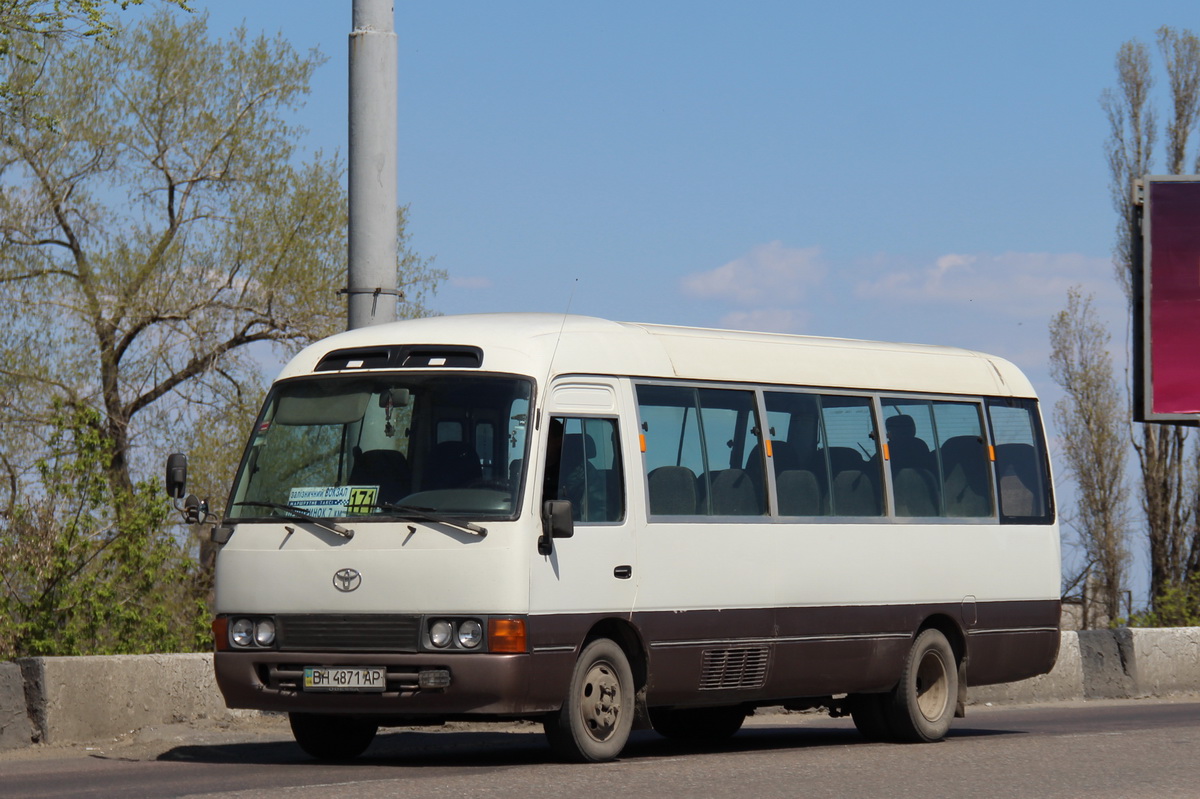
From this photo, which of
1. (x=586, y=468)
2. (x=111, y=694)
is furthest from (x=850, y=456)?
(x=111, y=694)

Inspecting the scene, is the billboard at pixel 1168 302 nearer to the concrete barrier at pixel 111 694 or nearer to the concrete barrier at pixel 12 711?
the concrete barrier at pixel 111 694

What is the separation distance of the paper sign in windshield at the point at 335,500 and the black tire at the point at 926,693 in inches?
189

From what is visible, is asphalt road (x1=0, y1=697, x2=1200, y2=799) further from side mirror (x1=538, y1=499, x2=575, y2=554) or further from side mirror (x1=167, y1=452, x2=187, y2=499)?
side mirror (x1=167, y1=452, x2=187, y2=499)

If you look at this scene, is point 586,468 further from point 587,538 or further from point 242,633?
point 242,633

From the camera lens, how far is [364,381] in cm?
1166

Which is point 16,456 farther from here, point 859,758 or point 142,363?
point 859,758

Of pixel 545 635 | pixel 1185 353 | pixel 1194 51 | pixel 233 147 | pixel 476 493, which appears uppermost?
pixel 1194 51

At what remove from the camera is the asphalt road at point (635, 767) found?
9.75 m

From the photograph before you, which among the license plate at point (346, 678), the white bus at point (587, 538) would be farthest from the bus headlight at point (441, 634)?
the license plate at point (346, 678)

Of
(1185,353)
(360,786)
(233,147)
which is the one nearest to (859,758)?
(360,786)

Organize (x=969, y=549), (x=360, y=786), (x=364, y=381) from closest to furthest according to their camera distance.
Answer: (x=360, y=786) < (x=364, y=381) < (x=969, y=549)

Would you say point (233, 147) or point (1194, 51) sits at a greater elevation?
point (1194, 51)

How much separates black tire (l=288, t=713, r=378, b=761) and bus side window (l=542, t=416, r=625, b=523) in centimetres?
204

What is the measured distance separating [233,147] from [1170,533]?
24017mm
